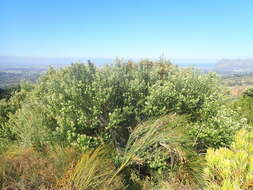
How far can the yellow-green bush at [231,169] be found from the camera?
2416mm

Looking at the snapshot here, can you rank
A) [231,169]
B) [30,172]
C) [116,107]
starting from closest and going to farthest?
[231,169]
[30,172]
[116,107]

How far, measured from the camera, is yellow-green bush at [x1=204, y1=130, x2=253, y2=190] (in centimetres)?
242

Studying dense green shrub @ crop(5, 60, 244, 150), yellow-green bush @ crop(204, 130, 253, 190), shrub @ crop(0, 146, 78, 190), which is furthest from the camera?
dense green shrub @ crop(5, 60, 244, 150)

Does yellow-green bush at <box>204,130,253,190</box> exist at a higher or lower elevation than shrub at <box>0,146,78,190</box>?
higher

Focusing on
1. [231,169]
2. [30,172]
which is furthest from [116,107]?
[231,169]

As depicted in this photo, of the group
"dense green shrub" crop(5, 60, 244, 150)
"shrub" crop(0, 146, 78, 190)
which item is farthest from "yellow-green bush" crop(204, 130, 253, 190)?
"shrub" crop(0, 146, 78, 190)

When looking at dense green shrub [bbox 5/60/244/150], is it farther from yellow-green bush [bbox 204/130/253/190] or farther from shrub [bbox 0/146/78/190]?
yellow-green bush [bbox 204/130/253/190]

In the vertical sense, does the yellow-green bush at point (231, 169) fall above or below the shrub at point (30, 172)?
above

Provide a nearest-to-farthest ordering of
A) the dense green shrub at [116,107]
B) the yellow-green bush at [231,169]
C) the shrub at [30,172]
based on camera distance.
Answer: the yellow-green bush at [231,169], the shrub at [30,172], the dense green shrub at [116,107]

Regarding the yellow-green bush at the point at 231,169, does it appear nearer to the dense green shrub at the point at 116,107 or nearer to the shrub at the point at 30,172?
the dense green shrub at the point at 116,107

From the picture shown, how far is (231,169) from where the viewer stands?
8.42 feet

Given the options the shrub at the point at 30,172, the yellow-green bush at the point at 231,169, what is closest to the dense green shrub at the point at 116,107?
the shrub at the point at 30,172

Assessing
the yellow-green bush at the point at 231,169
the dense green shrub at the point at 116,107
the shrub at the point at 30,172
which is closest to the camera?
the yellow-green bush at the point at 231,169

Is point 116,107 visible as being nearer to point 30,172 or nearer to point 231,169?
point 30,172
